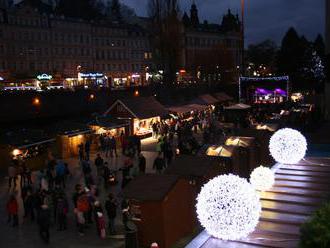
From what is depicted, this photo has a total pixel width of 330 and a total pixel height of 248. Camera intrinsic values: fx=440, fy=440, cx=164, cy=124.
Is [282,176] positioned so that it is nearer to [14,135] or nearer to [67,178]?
[67,178]

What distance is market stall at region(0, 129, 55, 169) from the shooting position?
22.5m

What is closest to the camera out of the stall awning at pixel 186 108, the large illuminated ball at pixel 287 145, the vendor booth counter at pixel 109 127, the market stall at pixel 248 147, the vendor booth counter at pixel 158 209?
the vendor booth counter at pixel 158 209

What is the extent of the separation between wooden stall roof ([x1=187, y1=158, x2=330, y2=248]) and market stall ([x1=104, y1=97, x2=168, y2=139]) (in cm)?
1556

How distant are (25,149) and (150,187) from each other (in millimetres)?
13570

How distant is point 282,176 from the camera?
1512 cm

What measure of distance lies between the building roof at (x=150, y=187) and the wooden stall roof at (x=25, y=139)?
1263cm

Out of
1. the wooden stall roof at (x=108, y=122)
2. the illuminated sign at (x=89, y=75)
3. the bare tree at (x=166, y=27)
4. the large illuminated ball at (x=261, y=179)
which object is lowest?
the large illuminated ball at (x=261, y=179)

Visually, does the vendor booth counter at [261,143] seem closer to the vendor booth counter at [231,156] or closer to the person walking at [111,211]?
the vendor booth counter at [231,156]

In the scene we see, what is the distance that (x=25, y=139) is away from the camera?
2334cm

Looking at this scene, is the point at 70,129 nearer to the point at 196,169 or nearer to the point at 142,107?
the point at 142,107

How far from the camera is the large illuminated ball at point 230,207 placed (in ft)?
30.5

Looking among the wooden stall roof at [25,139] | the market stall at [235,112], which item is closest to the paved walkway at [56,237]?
the wooden stall roof at [25,139]

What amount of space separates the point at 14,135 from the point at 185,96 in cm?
3236

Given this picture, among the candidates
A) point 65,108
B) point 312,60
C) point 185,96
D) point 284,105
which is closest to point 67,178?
point 65,108
